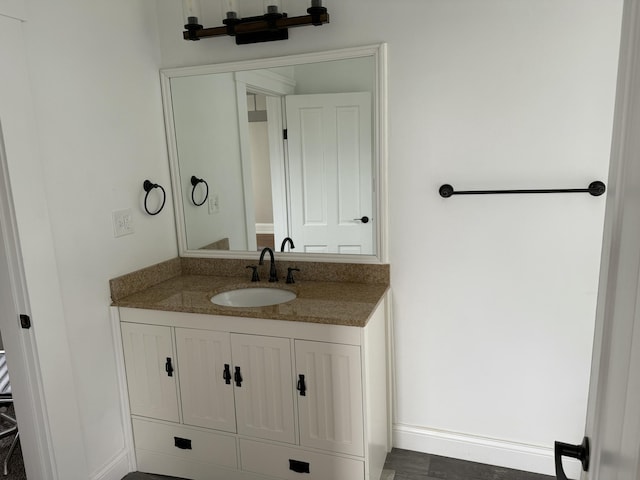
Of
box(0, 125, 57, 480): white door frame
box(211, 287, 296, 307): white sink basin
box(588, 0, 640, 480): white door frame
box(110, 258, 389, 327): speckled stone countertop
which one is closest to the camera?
box(588, 0, 640, 480): white door frame

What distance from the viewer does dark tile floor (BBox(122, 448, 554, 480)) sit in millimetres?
2150

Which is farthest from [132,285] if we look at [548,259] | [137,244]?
[548,259]

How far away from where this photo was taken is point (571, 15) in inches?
72.0

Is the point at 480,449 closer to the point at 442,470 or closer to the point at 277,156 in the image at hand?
the point at 442,470

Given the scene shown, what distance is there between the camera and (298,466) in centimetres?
202

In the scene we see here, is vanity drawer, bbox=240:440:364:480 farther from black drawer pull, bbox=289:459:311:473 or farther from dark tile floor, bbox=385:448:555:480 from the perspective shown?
dark tile floor, bbox=385:448:555:480

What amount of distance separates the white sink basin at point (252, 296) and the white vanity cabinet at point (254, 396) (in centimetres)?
29

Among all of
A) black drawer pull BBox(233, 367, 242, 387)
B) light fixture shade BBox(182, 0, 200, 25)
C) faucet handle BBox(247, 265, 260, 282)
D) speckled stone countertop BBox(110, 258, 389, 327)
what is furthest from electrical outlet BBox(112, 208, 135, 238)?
light fixture shade BBox(182, 0, 200, 25)

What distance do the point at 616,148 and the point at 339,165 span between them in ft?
5.29

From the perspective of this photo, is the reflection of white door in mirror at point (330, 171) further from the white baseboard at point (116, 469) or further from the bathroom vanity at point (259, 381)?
the white baseboard at point (116, 469)

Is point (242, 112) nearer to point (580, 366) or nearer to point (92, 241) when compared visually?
point (92, 241)

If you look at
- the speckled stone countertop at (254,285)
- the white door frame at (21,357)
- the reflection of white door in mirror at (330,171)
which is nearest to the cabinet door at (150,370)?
the speckled stone countertop at (254,285)

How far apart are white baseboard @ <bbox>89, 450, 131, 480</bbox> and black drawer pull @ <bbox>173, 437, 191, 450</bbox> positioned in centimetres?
27

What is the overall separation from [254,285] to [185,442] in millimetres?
781
